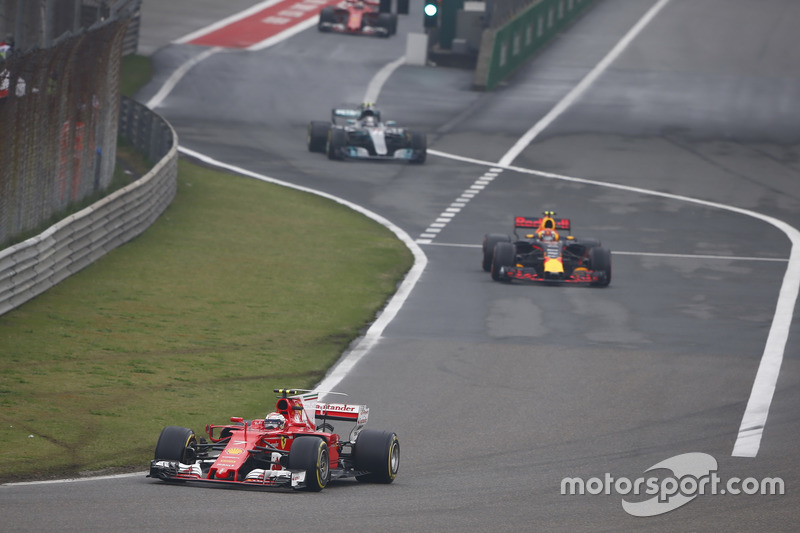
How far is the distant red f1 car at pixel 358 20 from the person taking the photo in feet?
195

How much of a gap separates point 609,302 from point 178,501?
47.3ft

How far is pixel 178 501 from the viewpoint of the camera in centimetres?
1166

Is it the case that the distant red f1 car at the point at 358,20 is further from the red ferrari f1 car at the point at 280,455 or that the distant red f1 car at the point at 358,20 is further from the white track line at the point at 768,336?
the red ferrari f1 car at the point at 280,455

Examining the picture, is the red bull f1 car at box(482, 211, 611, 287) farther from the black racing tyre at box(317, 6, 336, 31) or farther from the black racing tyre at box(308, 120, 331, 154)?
the black racing tyre at box(317, 6, 336, 31)

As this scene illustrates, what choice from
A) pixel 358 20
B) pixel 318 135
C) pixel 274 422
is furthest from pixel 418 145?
pixel 274 422

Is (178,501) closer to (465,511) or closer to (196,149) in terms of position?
(465,511)

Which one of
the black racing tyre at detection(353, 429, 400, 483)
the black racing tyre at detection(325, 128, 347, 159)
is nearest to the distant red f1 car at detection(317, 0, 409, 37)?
the black racing tyre at detection(325, 128, 347, 159)

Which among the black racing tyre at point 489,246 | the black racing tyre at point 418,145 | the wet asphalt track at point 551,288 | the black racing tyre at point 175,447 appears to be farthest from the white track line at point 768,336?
the black racing tyre at point 175,447

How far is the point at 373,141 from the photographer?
3994cm

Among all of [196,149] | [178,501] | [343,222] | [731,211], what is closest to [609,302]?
A: [343,222]

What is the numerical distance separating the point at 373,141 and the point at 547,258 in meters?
14.2

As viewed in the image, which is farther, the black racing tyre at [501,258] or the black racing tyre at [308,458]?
the black racing tyre at [501,258]

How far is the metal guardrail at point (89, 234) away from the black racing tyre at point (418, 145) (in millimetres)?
8045

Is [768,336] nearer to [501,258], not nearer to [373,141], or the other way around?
[501,258]
